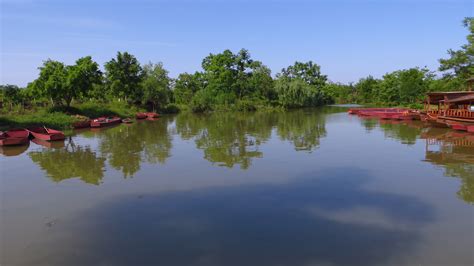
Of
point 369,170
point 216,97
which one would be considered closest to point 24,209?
point 369,170

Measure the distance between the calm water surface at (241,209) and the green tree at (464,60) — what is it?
3497 centimetres

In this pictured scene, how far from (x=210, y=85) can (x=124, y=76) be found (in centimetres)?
2405

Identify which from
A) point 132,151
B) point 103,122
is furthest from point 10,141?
point 103,122

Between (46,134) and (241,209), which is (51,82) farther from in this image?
(241,209)

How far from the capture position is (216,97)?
7394cm

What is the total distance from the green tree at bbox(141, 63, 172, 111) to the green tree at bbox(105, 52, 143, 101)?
1.34m

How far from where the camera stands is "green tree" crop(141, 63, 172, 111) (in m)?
61.2

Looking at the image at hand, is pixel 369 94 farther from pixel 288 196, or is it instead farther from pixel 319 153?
pixel 288 196

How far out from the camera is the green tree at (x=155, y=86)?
6122 centimetres

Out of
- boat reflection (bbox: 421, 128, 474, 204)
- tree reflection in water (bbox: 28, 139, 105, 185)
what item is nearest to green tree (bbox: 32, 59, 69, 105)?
tree reflection in water (bbox: 28, 139, 105, 185)

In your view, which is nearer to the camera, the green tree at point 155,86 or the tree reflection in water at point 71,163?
the tree reflection in water at point 71,163

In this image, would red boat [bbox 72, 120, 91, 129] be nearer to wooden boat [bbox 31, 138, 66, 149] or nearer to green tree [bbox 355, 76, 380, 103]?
wooden boat [bbox 31, 138, 66, 149]

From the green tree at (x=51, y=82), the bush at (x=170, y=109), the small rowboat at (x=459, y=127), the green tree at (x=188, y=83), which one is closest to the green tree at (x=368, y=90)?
the green tree at (x=188, y=83)

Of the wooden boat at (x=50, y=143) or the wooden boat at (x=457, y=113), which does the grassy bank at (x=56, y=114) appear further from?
the wooden boat at (x=457, y=113)
